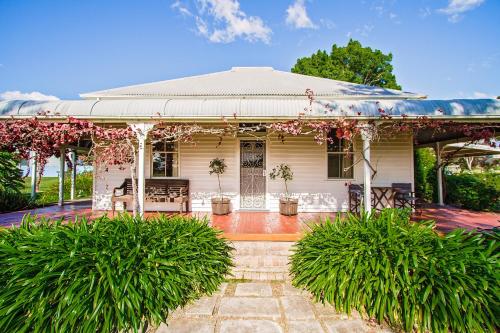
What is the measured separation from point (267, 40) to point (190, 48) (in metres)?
6.48

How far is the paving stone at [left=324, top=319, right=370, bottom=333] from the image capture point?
2693 millimetres

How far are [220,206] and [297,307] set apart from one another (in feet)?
14.5

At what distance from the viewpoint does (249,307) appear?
3166mm

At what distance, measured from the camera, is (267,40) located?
18.1m

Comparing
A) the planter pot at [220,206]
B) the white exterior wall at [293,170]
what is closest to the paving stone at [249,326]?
the planter pot at [220,206]

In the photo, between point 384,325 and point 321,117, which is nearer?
point 384,325

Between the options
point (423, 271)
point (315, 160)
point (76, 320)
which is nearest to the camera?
point (76, 320)

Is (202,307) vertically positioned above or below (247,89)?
below

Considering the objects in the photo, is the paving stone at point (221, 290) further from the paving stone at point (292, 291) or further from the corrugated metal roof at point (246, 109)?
the corrugated metal roof at point (246, 109)

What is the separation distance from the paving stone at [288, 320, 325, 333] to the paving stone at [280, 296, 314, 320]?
0.08 meters

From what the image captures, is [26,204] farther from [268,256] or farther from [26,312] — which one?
[268,256]

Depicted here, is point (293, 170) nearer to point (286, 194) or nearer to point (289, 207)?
point (286, 194)

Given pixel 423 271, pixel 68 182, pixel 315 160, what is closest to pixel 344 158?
pixel 315 160

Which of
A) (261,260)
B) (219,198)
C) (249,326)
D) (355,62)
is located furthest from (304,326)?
(355,62)
